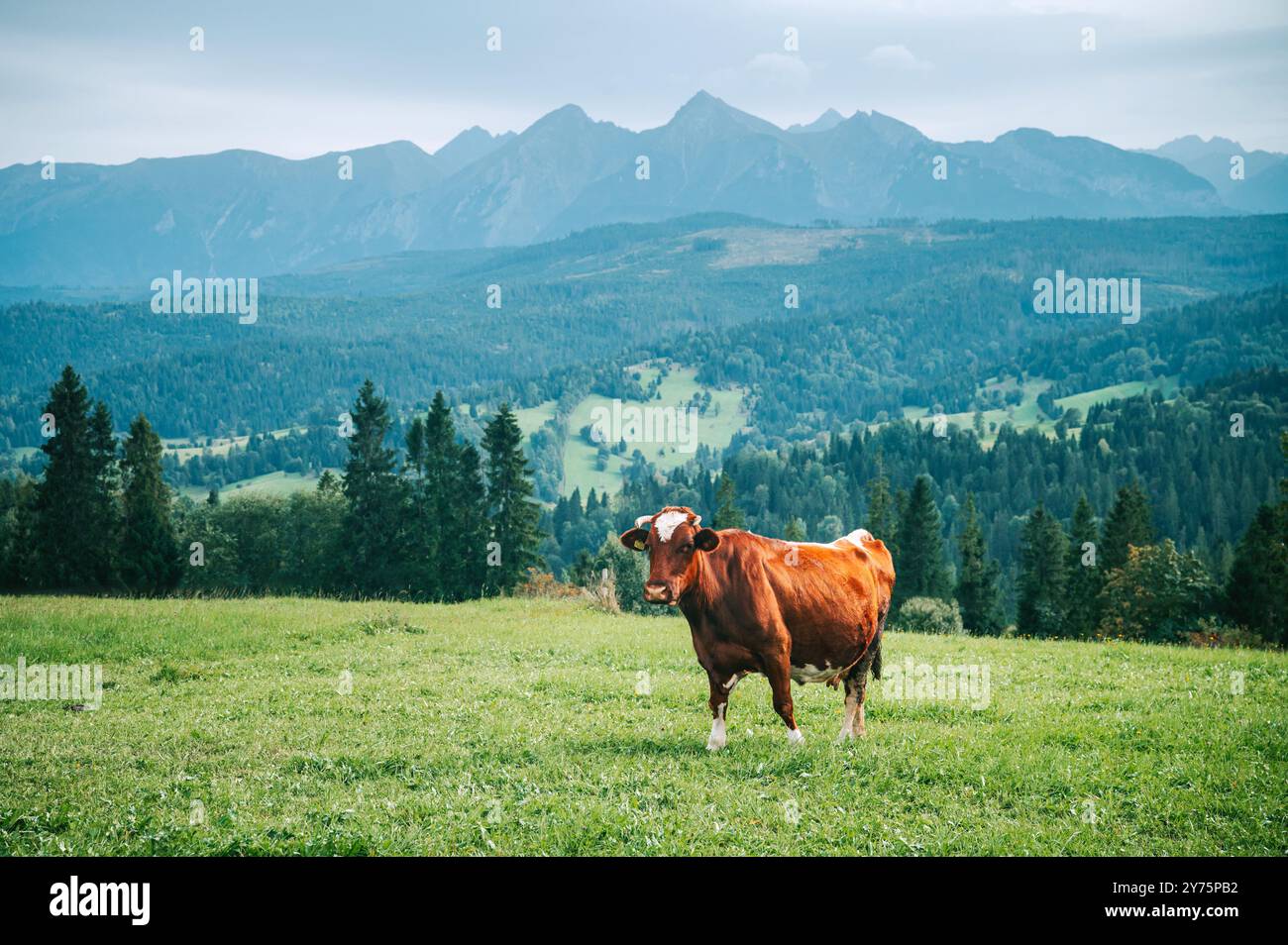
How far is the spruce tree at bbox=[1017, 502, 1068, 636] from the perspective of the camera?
87.3 metres

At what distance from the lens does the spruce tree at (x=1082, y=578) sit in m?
76.3

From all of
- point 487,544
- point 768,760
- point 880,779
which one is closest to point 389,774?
point 768,760

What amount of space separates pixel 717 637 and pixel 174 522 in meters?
78.6

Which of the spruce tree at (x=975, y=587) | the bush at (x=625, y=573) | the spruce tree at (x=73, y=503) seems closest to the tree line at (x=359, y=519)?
the spruce tree at (x=73, y=503)

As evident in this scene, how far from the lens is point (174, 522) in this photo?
3167 inches

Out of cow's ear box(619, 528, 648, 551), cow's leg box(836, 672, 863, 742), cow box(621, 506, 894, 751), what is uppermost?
cow's ear box(619, 528, 648, 551)

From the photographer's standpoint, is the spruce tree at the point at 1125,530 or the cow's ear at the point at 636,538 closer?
the cow's ear at the point at 636,538

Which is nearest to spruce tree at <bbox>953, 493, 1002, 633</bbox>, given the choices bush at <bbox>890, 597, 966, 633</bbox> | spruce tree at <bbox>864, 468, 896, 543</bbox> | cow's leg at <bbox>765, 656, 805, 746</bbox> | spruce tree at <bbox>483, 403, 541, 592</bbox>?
spruce tree at <bbox>864, 468, 896, 543</bbox>

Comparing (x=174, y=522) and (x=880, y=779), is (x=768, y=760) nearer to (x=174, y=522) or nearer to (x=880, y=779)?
(x=880, y=779)

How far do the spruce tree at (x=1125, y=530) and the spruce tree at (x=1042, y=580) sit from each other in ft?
19.2

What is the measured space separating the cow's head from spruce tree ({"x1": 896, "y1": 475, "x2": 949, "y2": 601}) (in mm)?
81685

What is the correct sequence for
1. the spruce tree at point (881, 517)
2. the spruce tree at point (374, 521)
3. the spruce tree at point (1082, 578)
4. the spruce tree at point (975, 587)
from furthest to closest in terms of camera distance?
the spruce tree at point (881, 517) → the spruce tree at point (975, 587) → the spruce tree at point (1082, 578) → the spruce tree at point (374, 521)

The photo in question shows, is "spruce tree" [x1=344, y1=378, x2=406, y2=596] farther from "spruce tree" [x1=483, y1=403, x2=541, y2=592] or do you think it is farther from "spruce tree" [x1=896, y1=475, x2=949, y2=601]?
"spruce tree" [x1=896, y1=475, x2=949, y2=601]

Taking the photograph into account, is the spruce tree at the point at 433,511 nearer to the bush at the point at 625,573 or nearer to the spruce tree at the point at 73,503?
the bush at the point at 625,573
